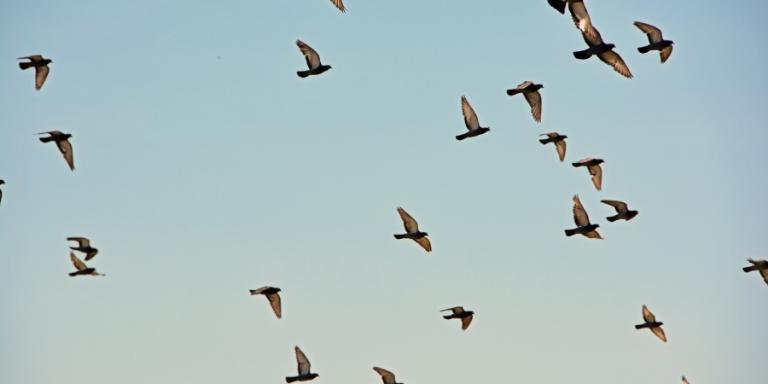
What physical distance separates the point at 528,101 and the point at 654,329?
10.6 meters

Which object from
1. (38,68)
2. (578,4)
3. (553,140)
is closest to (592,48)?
(578,4)

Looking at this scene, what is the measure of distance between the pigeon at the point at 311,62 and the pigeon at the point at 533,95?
6.96 m

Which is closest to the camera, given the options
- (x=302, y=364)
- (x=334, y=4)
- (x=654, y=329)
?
(x=334, y=4)

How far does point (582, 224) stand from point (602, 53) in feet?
26.2

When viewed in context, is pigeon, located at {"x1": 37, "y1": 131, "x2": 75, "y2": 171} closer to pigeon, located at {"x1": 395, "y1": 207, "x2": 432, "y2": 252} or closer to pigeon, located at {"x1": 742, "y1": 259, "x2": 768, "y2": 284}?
pigeon, located at {"x1": 395, "y1": 207, "x2": 432, "y2": 252}

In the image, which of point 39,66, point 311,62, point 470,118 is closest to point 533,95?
point 470,118

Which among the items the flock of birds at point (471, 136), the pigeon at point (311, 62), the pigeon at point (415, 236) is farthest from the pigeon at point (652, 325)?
the pigeon at point (311, 62)

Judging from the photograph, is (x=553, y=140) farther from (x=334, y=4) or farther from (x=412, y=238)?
(x=334, y=4)

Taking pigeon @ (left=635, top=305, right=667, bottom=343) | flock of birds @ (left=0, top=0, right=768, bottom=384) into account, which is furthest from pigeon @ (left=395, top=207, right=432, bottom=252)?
pigeon @ (left=635, top=305, right=667, bottom=343)

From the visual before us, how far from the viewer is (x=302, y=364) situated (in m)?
74.3

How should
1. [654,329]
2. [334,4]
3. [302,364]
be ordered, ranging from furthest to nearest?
[654,329] → [302,364] → [334,4]

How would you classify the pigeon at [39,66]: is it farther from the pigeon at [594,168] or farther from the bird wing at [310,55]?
the pigeon at [594,168]

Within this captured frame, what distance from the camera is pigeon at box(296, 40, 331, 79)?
74625 mm

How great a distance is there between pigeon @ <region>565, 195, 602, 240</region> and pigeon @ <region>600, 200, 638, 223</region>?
811 millimetres
